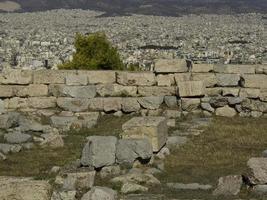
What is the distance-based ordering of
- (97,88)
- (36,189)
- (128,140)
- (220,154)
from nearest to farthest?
(36,189) < (128,140) < (220,154) < (97,88)

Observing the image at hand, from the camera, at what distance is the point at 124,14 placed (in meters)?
166

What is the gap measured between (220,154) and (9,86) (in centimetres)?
860

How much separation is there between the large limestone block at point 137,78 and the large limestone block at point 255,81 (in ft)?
9.02

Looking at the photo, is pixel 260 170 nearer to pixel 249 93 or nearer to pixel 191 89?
pixel 191 89

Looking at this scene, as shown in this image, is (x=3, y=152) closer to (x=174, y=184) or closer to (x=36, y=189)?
(x=174, y=184)

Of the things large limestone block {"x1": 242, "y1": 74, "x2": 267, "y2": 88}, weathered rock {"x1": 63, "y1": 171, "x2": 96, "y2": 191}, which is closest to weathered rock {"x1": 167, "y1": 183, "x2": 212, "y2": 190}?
weathered rock {"x1": 63, "y1": 171, "x2": 96, "y2": 191}

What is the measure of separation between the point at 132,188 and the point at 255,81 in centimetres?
1051

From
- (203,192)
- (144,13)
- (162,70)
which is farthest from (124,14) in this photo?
(203,192)

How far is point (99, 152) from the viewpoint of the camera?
1513 cm

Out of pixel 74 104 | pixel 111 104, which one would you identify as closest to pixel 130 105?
pixel 111 104

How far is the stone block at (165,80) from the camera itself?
23.2m

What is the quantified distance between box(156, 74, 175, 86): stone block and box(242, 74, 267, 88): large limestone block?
2.15m

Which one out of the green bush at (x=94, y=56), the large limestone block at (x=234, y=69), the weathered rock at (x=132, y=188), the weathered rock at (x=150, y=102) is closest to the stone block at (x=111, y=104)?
the weathered rock at (x=150, y=102)

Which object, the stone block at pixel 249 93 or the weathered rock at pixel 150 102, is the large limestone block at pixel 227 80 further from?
the weathered rock at pixel 150 102
